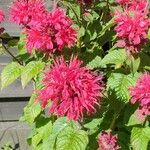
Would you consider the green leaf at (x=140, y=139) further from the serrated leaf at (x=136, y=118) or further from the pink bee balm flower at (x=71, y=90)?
the pink bee balm flower at (x=71, y=90)

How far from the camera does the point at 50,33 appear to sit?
1.78 metres

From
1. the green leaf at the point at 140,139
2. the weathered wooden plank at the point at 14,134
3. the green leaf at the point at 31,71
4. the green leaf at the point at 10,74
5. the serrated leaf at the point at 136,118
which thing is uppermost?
the green leaf at the point at 31,71

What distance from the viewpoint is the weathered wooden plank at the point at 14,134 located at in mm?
3092

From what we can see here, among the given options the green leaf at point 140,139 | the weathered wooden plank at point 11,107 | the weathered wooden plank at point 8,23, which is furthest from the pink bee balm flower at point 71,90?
the weathered wooden plank at point 11,107

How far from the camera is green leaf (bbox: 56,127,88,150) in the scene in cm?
183

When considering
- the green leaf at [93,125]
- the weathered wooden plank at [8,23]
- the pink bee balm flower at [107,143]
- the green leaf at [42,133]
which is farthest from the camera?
the weathered wooden plank at [8,23]

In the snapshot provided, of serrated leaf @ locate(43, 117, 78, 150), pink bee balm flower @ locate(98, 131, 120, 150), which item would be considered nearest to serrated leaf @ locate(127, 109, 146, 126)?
pink bee balm flower @ locate(98, 131, 120, 150)

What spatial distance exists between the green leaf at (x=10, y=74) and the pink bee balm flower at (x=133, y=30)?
1.71ft

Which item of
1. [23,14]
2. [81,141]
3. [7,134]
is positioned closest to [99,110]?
[81,141]

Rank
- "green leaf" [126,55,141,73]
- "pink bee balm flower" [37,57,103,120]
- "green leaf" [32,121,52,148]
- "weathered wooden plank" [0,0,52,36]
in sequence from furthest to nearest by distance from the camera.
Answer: "weathered wooden plank" [0,0,52,36]
"green leaf" [32,121,52,148]
"green leaf" [126,55,141,73]
"pink bee balm flower" [37,57,103,120]

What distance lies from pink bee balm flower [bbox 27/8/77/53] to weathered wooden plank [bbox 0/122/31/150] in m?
1.39

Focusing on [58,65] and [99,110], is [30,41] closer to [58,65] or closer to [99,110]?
[58,65]

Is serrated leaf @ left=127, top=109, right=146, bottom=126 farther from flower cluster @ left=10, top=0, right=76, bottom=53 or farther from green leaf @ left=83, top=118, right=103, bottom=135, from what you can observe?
flower cluster @ left=10, top=0, right=76, bottom=53

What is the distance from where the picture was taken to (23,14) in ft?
6.39
